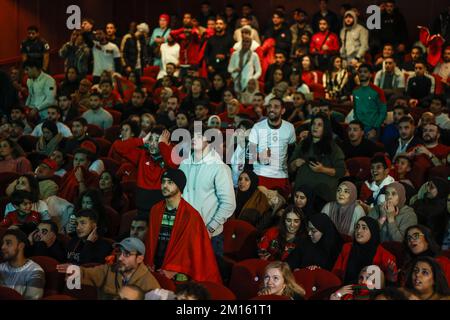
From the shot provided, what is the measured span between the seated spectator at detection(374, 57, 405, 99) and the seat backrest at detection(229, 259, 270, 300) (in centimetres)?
545

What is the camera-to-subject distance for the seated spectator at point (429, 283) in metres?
5.04

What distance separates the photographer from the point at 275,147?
7.39 meters

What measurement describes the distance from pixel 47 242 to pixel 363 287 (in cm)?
206

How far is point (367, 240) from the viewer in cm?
577

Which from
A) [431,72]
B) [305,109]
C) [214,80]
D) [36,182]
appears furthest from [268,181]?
[431,72]

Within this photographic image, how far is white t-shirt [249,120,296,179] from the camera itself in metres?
7.38

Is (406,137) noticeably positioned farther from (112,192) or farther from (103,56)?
(103,56)

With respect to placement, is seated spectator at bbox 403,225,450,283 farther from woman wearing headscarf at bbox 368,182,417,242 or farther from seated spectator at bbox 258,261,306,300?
seated spectator at bbox 258,261,306,300

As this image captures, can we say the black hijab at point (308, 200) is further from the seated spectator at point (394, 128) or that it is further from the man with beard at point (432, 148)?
the seated spectator at point (394, 128)

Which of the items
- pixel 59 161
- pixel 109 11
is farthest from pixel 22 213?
pixel 109 11

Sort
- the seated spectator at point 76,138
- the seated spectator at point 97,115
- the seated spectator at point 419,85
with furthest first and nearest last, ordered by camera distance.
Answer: the seated spectator at point 419,85
the seated spectator at point 97,115
the seated spectator at point 76,138

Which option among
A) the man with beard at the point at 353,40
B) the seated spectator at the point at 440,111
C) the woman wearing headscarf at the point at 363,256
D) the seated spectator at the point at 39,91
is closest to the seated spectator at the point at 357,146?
the seated spectator at the point at 440,111
